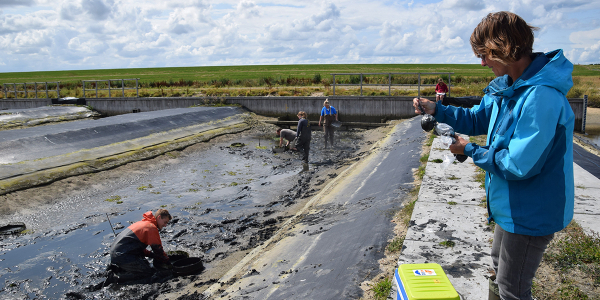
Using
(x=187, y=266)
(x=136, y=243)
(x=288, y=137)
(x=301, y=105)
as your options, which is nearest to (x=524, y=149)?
(x=187, y=266)

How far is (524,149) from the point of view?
1.85m

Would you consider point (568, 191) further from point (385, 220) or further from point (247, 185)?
point (247, 185)

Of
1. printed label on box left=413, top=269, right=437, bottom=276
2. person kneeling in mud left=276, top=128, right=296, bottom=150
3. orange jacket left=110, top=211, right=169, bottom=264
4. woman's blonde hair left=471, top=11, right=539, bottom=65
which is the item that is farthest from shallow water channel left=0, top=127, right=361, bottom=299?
woman's blonde hair left=471, top=11, right=539, bottom=65

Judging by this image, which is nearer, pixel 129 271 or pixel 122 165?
pixel 129 271

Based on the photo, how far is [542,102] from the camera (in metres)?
1.86

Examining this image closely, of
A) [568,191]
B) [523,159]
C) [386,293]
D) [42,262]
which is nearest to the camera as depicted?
[523,159]

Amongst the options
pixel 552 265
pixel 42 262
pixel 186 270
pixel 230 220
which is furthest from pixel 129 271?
pixel 552 265

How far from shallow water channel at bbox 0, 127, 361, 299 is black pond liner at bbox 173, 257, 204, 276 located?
0.19 meters

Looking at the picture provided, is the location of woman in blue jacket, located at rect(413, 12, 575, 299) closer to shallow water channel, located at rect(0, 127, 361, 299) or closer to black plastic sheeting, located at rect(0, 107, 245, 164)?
shallow water channel, located at rect(0, 127, 361, 299)

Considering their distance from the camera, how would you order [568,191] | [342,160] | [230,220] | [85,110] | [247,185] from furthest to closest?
[85,110] < [342,160] < [247,185] < [230,220] < [568,191]

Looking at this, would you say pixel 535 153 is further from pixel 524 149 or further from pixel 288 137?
pixel 288 137

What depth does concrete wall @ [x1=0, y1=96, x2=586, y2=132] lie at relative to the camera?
2202cm

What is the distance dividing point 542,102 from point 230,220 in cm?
684

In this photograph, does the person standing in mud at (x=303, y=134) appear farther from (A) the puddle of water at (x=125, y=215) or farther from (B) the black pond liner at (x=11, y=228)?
(B) the black pond liner at (x=11, y=228)
